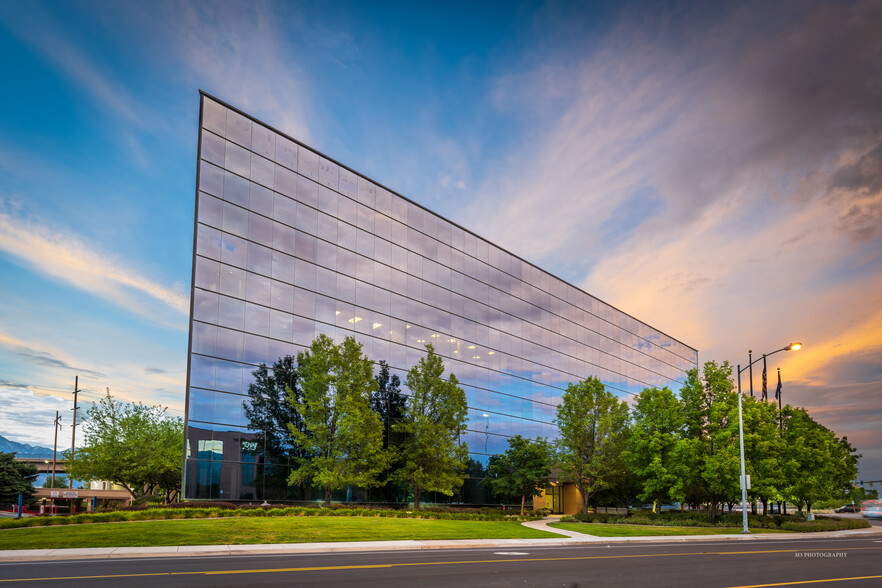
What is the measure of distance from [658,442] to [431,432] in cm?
1495

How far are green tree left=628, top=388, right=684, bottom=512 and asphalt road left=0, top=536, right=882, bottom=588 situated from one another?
69.7 ft

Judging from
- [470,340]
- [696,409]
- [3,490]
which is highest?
[470,340]

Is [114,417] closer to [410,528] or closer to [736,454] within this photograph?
[410,528]

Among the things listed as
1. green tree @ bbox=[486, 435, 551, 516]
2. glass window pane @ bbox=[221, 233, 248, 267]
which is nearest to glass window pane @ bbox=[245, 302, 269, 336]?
glass window pane @ bbox=[221, 233, 248, 267]

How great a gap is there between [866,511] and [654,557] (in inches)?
2534

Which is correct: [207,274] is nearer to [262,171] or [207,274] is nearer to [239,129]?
[262,171]

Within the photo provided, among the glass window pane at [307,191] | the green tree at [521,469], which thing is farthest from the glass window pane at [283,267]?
the green tree at [521,469]

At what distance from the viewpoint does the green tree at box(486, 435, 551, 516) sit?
4847 cm

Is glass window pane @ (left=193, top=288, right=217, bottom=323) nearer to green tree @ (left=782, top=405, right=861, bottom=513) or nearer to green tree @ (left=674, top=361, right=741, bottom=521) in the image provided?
green tree @ (left=674, top=361, right=741, bottom=521)

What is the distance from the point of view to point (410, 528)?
2498 centimetres

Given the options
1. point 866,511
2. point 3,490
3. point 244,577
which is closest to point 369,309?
point 3,490

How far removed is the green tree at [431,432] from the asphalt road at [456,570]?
21167 mm

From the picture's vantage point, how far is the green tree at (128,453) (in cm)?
4278

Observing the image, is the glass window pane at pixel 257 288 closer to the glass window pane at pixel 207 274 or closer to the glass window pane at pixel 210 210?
the glass window pane at pixel 207 274
